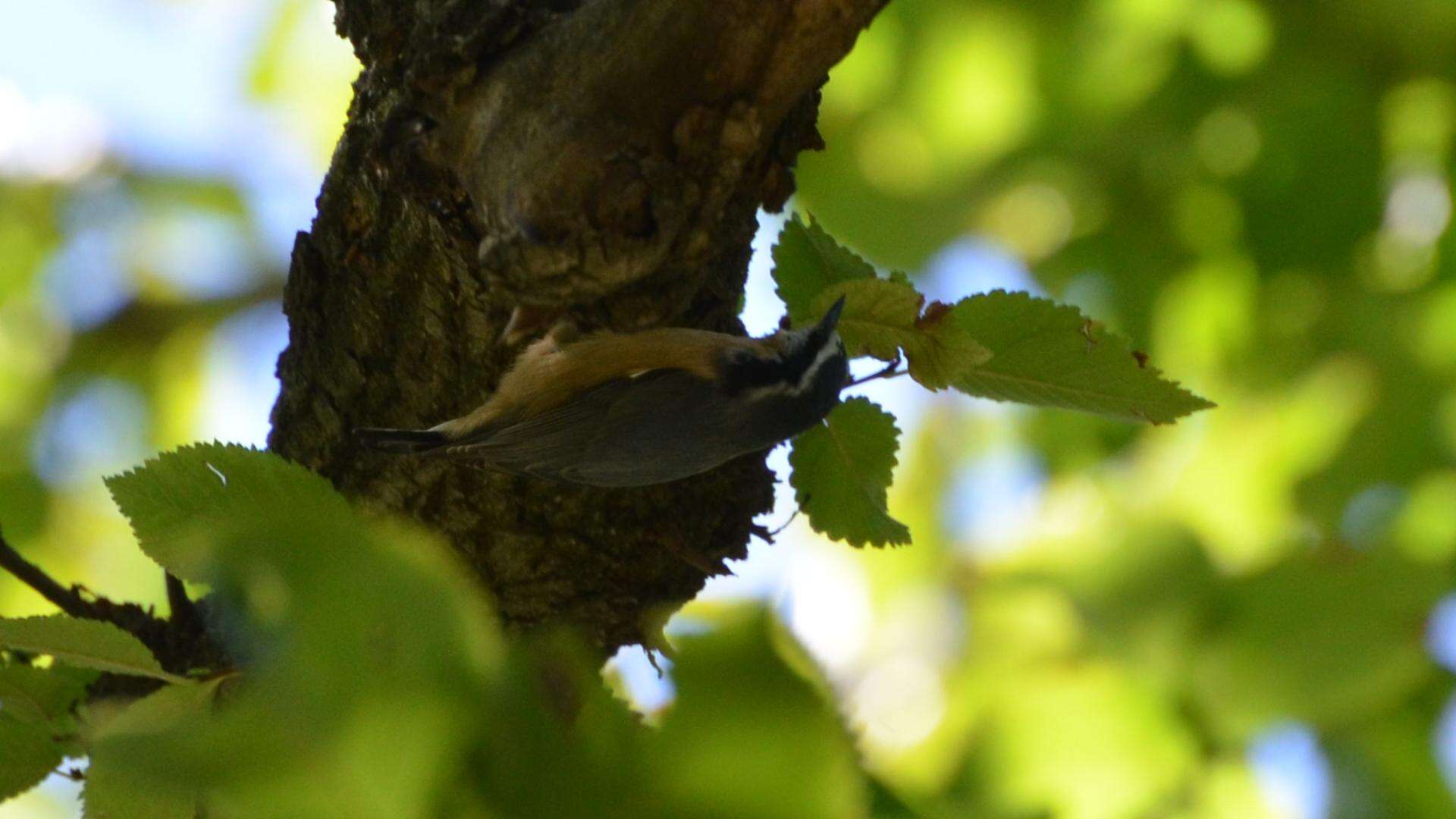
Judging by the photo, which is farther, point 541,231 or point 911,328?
point 911,328

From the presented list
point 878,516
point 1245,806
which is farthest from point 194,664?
point 1245,806

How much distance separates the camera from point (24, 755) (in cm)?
169

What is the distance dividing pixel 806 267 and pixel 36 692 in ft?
4.28

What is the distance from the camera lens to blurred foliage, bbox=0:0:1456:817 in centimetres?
461

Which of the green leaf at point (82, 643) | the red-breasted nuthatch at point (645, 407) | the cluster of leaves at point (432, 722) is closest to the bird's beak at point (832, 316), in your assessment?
the red-breasted nuthatch at point (645, 407)

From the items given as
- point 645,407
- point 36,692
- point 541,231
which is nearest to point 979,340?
point 541,231

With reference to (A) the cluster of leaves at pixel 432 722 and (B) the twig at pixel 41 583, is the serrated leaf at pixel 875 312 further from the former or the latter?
(B) the twig at pixel 41 583

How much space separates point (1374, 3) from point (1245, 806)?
11.1 feet

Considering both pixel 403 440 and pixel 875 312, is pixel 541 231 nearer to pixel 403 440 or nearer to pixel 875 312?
pixel 875 312

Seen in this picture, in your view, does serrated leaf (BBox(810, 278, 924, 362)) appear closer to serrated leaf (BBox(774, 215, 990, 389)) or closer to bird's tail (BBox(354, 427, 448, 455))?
serrated leaf (BBox(774, 215, 990, 389))

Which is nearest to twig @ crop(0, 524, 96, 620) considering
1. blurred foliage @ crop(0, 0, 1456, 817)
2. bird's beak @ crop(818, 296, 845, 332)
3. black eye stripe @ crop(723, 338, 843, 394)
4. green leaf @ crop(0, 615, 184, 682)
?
green leaf @ crop(0, 615, 184, 682)

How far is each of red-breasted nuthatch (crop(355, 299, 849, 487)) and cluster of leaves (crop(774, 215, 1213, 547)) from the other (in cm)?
6

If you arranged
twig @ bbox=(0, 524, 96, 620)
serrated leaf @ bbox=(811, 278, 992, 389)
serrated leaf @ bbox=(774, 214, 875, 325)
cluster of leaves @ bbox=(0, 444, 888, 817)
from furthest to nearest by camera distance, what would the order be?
1. twig @ bbox=(0, 524, 96, 620)
2. serrated leaf @ bbox=(774, 214, 875, 325)
3. serrated leaf @ bbox=(811, 278, 992, 389)
4. cluster of leaves @ bbox=(0, 444, 888, 817)

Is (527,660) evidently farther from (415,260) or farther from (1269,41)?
(1269,41)
